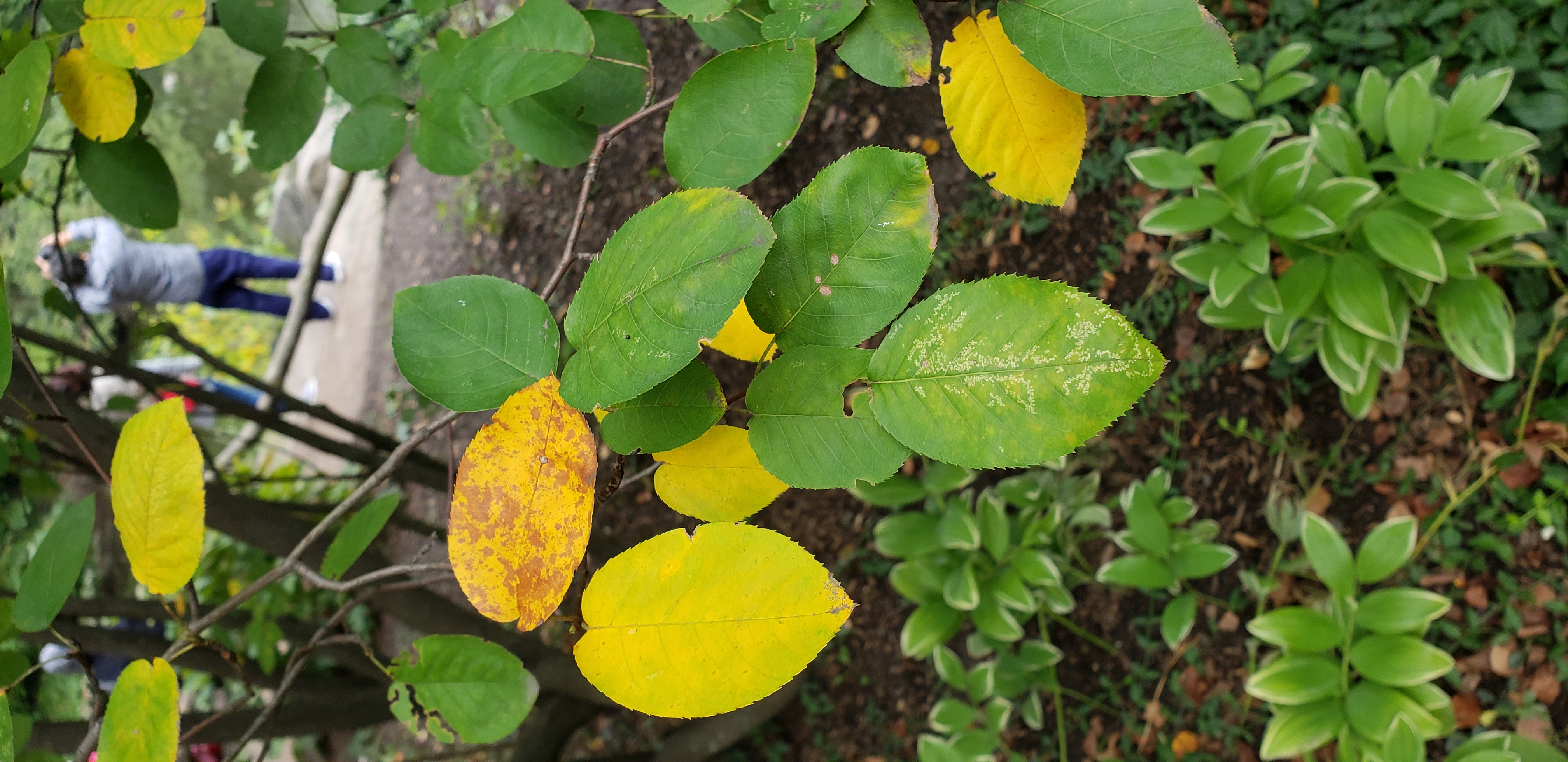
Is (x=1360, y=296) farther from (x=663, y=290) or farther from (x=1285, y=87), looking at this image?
(x=663, y=290)

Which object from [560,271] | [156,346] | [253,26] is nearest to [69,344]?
[253,26]

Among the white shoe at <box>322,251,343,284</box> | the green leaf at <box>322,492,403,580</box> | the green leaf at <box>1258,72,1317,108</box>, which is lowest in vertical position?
the white shoe at <box>322,251,343,284</box>

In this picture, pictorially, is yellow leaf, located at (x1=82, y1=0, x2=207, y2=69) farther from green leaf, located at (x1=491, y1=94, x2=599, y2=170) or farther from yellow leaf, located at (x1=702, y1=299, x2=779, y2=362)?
yellow leaf, located at (x1=702, y1=299, x2=779, y2=362)

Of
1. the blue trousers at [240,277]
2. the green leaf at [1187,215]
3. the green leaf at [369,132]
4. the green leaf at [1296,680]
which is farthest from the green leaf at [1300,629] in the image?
the blue trousers at [240,277]

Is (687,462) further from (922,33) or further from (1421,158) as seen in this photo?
(1421,158)

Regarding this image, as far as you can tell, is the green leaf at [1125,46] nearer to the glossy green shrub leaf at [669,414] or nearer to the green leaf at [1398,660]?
the glossy green shrub leaf at [669,414]

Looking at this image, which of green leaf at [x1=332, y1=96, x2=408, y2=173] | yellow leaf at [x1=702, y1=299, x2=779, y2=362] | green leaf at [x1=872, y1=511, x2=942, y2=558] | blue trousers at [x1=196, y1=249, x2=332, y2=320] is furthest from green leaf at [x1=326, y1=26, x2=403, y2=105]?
blue trousers at [x1=196, y1=249, x2=332, y2=320]

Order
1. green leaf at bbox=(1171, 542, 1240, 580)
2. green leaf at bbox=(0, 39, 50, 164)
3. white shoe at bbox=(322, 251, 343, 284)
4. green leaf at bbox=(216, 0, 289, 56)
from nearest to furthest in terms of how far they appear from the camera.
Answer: green leaf at bbox=(0, 39, 50, 164) → green leaf at bbox=(216, 0, 289, 56) → green leaf at bbox=(1171, 542, 1240, 580) → white shoe at bbox=(322, 251, 343, 284)
